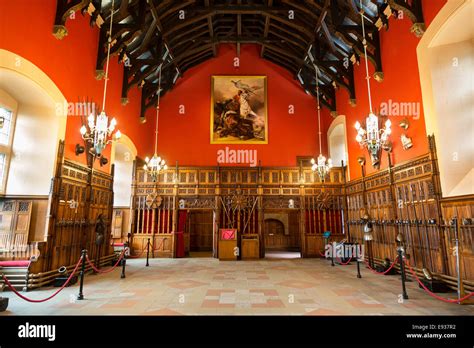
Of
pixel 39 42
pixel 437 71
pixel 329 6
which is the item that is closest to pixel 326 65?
pixel 329 6

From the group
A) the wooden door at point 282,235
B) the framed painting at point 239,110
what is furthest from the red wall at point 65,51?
the wooden door at point 282,235

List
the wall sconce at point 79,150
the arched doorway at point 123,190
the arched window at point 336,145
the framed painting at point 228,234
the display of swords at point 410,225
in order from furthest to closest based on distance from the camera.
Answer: the arched window at point 336,145, the arched doorway at point 123,190, the framed painting at point 228,234, the wall sconce at point 79,150, the display of swords at point 410,225

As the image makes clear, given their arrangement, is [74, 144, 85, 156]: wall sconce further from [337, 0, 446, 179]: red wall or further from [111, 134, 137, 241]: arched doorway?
[337, 0, 446, 179]: red wall

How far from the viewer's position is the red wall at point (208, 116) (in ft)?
39.8

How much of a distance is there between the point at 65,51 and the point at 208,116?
6.84 meters

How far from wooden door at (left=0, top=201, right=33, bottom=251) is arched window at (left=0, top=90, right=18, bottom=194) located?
0.49m

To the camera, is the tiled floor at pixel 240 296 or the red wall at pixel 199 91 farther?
the red wall at pixel 199 91

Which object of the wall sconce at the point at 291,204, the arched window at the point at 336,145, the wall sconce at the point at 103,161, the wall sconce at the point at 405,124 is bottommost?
the wall sconce at the point at 291,204

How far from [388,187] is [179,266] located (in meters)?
7.06

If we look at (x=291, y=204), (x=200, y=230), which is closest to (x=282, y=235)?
(x=291, y=204)

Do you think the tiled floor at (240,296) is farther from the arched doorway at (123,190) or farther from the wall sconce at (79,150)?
the arched doorway at (123,190)

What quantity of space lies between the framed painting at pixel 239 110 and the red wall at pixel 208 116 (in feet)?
0.95
